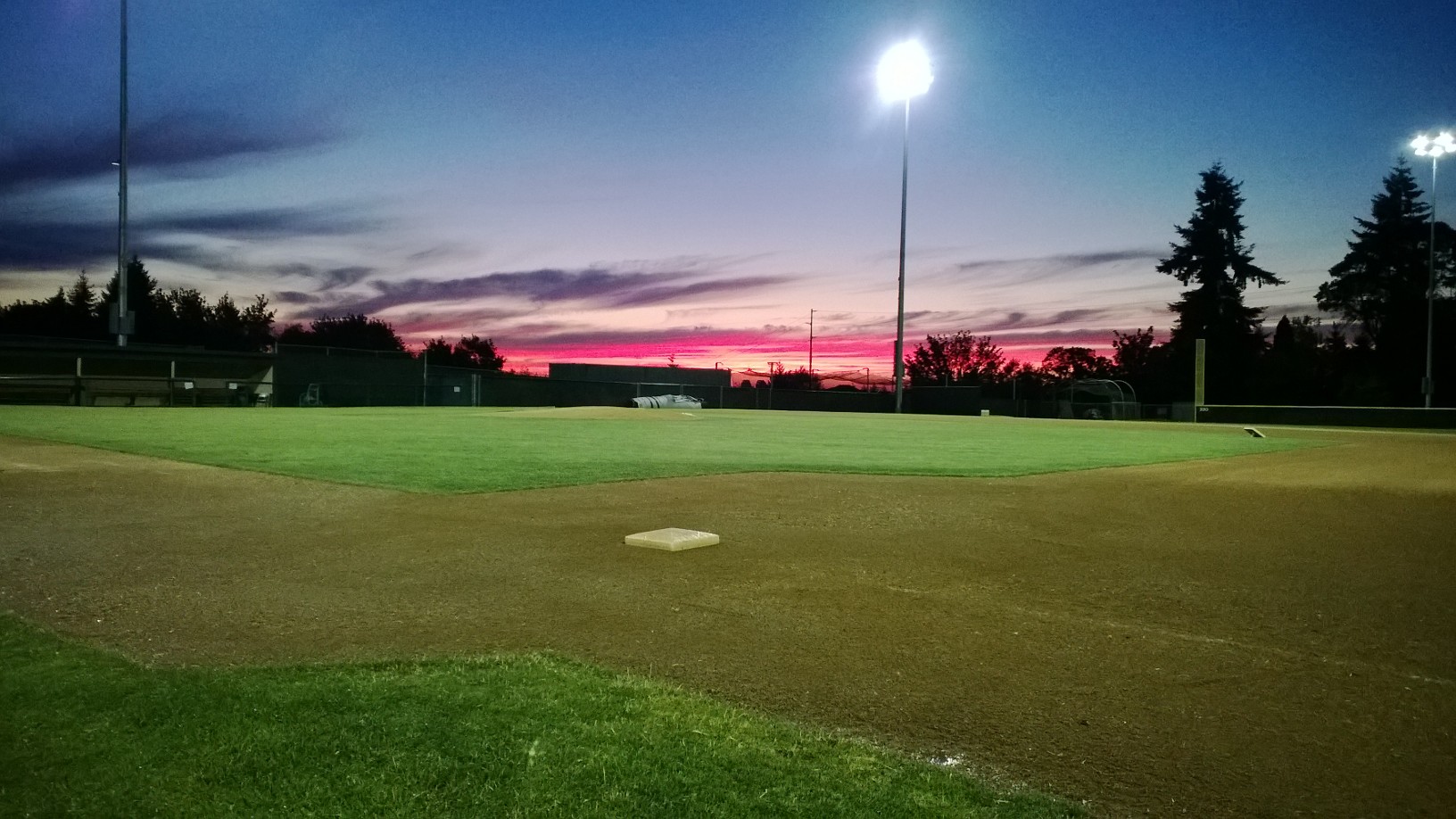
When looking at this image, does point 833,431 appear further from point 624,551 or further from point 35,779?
point 35,779

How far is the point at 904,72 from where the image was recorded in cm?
3328

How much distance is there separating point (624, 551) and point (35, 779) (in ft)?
12.8

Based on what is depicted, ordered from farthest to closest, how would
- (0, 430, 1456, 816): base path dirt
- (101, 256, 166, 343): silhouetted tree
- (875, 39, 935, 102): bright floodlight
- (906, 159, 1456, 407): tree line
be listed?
(101, 256, 166, 343): silhouetted tree, (906, 159, 1456, 407): tree line, (875, 39, 935, 102): bright floodlight, (0, 430, 1456, 816): base path dirt

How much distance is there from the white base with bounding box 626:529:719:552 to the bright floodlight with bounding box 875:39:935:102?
30.6 metres

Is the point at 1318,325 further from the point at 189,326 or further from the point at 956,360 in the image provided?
the point at 189,326

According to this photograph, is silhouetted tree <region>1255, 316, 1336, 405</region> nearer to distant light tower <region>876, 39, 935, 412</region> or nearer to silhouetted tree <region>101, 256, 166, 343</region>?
distant light tower <region>876, 39, 935, 412</region>

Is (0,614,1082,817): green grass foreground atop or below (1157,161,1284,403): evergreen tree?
below

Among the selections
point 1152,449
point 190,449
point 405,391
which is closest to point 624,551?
point 190,449

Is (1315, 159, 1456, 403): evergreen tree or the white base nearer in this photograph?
the white base

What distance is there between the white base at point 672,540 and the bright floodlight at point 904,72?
100 ft

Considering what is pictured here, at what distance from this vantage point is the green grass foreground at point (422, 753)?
2438 millimetres

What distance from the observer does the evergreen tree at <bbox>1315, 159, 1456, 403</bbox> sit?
51000 millimetres

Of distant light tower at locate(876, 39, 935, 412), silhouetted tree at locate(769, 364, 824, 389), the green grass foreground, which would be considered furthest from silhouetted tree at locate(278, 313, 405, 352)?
the green grass foreground

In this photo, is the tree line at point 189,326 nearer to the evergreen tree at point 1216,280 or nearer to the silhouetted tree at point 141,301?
the silhouetted tree at point 141,301
